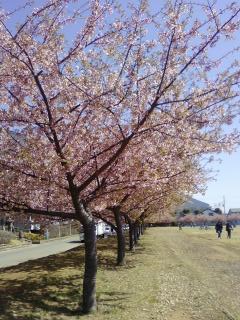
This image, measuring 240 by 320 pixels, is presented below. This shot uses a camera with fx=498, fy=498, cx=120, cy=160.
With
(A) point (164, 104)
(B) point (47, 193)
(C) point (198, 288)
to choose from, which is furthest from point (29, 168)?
(C) point (198, 288)

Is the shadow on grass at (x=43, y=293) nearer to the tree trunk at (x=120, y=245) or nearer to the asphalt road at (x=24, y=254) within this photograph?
the tree trunk at (x=120, y=245)

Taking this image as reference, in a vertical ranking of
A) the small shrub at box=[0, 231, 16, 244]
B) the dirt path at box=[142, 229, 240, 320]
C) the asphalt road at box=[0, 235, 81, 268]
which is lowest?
the dirt path at box=[142, 229, 240, 320]

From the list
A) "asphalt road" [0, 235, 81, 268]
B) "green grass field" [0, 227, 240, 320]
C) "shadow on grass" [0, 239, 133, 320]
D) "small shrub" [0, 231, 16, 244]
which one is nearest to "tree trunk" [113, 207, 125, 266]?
"green grass field" [0, 227, 240, 320]

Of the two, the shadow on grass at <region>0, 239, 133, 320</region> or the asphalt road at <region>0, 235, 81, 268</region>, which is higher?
the asphalt road at <region>0, 235, 81, 268</region>

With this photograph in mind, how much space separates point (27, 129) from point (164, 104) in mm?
2753

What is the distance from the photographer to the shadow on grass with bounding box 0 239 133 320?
981cm

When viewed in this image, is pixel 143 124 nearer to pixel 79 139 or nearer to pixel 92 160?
pixel 79 139

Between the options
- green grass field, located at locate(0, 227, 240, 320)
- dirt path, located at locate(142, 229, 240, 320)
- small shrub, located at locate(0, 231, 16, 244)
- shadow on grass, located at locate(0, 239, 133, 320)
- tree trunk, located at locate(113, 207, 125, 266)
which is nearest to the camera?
shadow on grass, located at locate(0, 239, 133, 320)

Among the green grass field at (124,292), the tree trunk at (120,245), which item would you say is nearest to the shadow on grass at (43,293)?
the green grass field at (124,292)

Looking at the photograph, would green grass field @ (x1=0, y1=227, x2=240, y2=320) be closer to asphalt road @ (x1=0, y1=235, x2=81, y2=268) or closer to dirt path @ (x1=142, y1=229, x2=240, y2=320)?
dirt path @ (x1=142, y1=229, x2=240, y2=320)

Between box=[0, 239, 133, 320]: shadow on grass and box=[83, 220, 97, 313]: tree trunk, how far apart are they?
31cm

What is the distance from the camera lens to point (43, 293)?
450 inches

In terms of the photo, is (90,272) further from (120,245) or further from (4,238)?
(4,238)

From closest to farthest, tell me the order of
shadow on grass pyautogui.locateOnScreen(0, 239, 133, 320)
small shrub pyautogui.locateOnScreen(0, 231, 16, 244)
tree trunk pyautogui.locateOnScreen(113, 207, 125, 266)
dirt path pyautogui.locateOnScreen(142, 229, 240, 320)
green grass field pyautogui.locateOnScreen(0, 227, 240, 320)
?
1. shadow on grass pyautogui.locateOnScreen(0, 239, 133, 320)
2. green grass field pyautogui.locateOnScreen(0, 227, 240, 320)
3. dirt path pyautogui.locateOnScreen(142, 229, 240, 320)
4. tree trunk pyautogui.locateOnScreen(113, 207, 125, 266)
5. small shrub pyautogui.locateOnScreen(0, 231, 16, 244)
